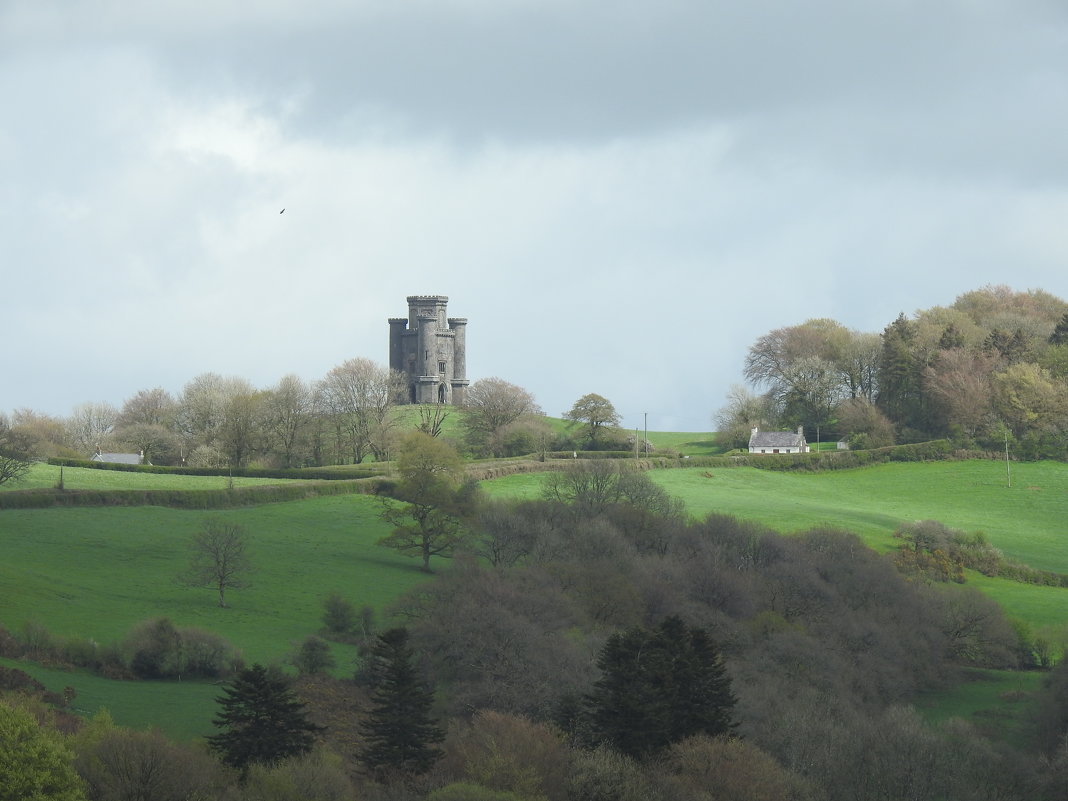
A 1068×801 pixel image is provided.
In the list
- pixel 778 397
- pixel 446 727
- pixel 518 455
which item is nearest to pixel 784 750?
pixel 446 727

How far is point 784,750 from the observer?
43750 millimetres

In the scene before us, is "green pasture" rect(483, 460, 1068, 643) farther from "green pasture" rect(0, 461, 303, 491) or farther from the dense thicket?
"green pasture" rect(0, 461, 303, 491)

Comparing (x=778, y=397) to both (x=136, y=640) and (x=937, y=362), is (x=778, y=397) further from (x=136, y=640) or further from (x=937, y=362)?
(x=136, y=640)

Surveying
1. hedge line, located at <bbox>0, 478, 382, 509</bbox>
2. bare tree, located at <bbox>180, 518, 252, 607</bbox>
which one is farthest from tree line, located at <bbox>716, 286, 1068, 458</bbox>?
bare tree, located at <bbox>180, 518, 252, 607</bbox>

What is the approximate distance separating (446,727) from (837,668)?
1703 centimetres

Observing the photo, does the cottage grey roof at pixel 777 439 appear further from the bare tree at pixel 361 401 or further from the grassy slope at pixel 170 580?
the grassy slope at pixel 170 580

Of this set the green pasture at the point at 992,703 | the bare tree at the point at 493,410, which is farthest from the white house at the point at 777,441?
the green pasture at the point at 992,703

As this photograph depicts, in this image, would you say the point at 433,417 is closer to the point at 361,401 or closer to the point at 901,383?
the point at 361,401

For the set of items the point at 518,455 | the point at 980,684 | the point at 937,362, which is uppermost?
the point at 937,362

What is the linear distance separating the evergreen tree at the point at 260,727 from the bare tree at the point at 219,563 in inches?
767

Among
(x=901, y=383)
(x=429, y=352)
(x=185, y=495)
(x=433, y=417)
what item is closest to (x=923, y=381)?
(x=901, y=383)

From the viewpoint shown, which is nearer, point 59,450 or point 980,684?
point 980,684

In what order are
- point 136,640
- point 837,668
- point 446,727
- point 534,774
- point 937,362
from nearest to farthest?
point 534,774, point 446,727, point 136,640, point 837,668, point 937,362

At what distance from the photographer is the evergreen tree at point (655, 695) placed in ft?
134
